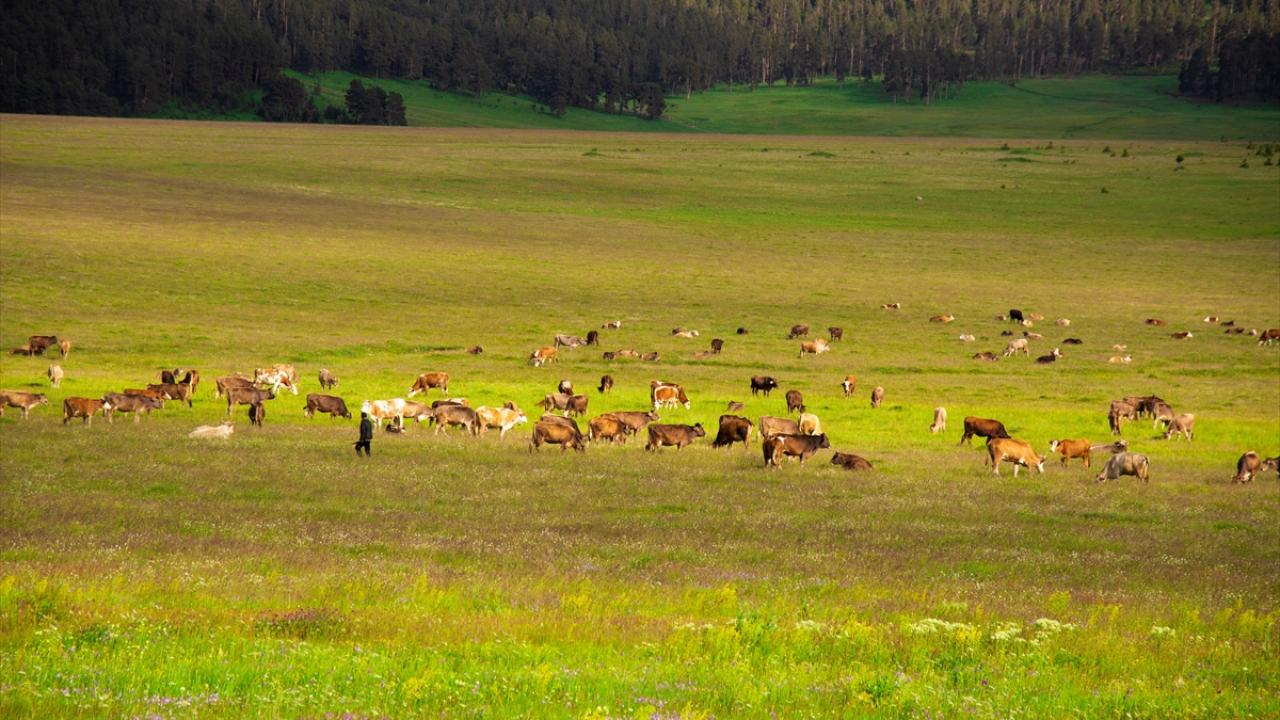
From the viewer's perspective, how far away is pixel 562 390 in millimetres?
35531

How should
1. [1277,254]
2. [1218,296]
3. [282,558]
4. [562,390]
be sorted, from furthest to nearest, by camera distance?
[1277,254], [1218,296], [562,390], [282,558]

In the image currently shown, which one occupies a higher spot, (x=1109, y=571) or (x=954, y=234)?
(x=954, y=234)

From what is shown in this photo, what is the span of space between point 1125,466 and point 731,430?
361 inches

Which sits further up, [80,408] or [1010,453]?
[1010,453]

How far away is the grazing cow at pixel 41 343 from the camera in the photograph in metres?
38.6

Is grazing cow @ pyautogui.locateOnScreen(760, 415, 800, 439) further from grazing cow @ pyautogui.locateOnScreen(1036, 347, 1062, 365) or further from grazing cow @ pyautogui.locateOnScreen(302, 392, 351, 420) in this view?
grazing cow @ pyautogui.locateOnScreen(1036, 347, 1062, 365)

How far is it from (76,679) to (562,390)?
27.6m

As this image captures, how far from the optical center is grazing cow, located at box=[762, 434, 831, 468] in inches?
1024

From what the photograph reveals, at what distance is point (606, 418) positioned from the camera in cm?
2919

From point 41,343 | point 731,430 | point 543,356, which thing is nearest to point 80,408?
point 41,343

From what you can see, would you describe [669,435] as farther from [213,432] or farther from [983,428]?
[213,432]

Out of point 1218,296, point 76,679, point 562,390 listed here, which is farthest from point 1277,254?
point 76,679

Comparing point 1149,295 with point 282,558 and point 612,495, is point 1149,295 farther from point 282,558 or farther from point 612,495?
point 282,558

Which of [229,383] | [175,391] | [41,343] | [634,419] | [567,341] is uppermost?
[567,341]
